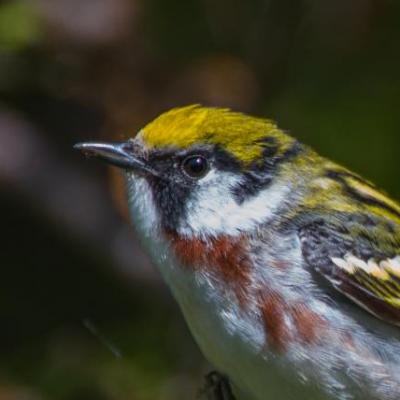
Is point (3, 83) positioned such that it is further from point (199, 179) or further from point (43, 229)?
point (199, 179)

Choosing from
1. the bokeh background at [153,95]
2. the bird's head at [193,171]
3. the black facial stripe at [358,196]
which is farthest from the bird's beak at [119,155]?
the bokeh background at [153,95]

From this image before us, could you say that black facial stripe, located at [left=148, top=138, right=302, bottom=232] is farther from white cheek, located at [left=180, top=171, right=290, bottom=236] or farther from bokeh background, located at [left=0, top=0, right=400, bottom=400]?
bokeh background, located at [left=0, top=0, right=400, bottom=400]

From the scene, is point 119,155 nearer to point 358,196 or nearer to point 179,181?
point 179,181

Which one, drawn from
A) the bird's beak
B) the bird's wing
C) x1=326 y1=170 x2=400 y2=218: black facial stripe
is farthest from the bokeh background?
the bird's wing

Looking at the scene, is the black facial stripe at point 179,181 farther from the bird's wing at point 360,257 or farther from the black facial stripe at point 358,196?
the black facial stripe at point 358,196

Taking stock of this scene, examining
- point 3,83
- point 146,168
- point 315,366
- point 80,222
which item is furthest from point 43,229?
point 315,366

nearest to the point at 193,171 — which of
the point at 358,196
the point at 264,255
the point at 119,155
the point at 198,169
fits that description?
the point at 198,169
